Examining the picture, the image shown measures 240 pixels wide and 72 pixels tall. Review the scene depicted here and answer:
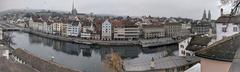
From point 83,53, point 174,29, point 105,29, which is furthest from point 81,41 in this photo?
point 174,29

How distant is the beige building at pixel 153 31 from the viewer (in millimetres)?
12739

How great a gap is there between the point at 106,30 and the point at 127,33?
0.70 metres

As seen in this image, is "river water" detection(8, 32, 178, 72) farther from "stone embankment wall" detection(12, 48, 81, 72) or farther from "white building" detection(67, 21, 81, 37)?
"stone embankment wall" detection(12, 48, 81, 72)

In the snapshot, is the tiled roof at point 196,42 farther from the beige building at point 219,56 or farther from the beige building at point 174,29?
the beige building at point 174,29

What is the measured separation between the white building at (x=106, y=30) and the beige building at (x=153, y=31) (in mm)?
1172

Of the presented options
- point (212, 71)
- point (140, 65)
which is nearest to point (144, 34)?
point (140, 65)

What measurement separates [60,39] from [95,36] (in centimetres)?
111

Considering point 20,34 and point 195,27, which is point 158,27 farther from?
point 20,34

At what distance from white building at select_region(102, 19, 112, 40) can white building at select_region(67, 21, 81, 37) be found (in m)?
0.89

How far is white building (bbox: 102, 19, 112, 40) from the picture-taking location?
39.0ft

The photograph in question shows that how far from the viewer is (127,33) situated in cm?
1264

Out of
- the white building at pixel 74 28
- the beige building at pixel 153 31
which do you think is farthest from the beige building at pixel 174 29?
the white building at pixel 74 28

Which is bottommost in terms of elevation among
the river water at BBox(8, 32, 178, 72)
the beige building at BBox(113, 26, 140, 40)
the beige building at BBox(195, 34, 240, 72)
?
the river water at BBox(8, 32, 178, 72)

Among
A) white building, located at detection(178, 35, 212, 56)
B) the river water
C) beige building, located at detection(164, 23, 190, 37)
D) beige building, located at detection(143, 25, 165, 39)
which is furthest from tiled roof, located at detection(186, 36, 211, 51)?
beige building, located at detection(164, 23, 190, 37)
